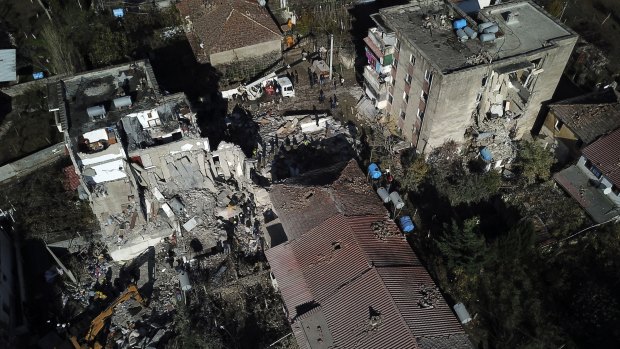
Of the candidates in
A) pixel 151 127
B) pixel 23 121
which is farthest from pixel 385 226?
pixel 23 121

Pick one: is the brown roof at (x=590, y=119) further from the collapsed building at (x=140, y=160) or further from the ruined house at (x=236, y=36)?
the ruined house at (x=236, y=36)

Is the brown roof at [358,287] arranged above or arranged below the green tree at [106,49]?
below

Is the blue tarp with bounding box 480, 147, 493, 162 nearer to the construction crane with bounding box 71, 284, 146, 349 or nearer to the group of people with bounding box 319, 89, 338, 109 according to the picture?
the group of people with bounding box 319, 89, 338, 109

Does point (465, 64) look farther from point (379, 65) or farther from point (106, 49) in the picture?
point (106, 49)

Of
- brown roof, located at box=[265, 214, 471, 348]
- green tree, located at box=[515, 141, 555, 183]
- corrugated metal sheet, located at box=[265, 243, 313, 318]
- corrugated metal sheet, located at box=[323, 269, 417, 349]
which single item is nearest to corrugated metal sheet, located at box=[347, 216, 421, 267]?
brown roof, located at box=[265, 214, 471, 348]

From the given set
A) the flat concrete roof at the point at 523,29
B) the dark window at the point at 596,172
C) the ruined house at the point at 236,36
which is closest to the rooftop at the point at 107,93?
the ruined house at the point at 236,36

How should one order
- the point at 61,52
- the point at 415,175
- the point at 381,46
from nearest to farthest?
1. the point at 415,175
2. the point at 381,46
3. the point at 61,52

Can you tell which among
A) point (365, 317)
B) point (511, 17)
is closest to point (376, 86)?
point (511, 17)
